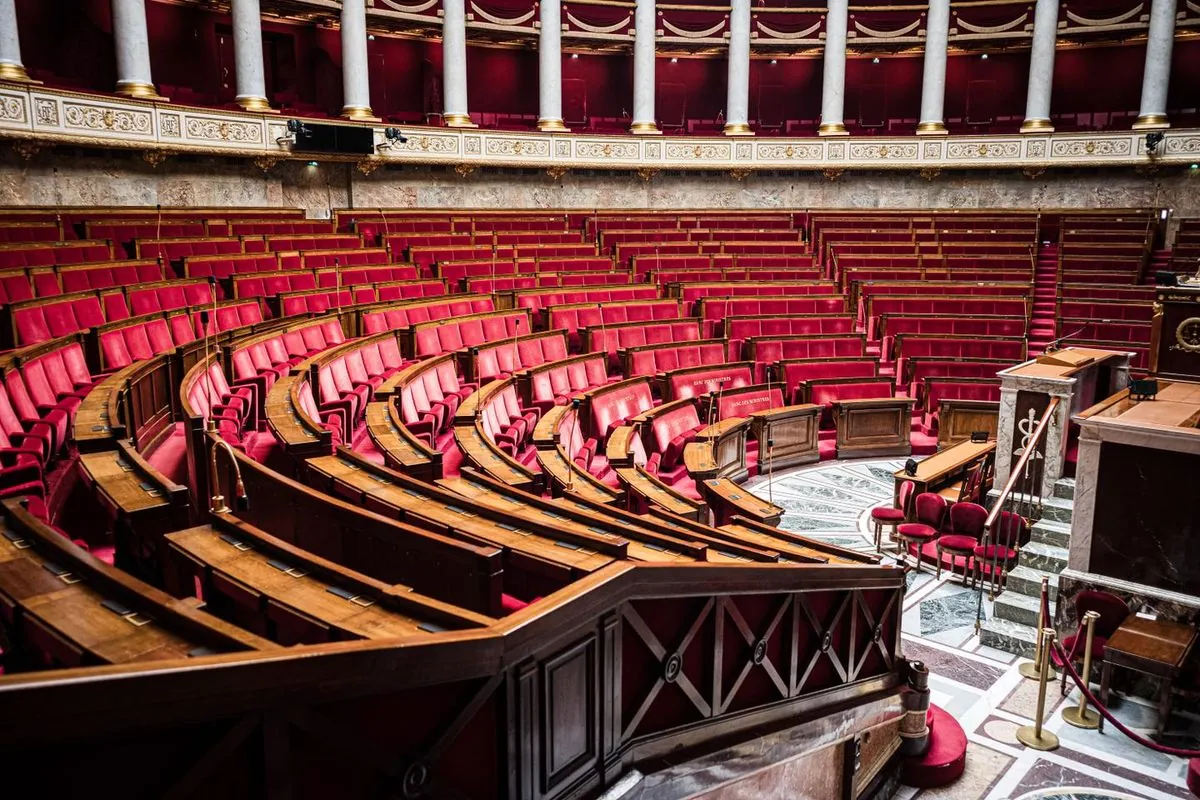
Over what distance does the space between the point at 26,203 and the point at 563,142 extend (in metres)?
6.92

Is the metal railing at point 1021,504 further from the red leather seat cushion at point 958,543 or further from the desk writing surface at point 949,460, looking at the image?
the desk writing surface at point 949,460

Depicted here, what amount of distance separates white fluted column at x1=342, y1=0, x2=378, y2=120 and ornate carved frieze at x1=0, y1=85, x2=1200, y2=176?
540 mm

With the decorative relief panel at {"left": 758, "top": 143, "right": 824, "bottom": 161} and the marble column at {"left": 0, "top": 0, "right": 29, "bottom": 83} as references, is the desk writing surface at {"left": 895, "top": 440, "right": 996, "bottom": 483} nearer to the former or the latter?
the decorative relief panel at {"left": 758, "top": 143, "right": 824, "bottom": 161}

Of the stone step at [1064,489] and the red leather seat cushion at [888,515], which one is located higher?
the stone step at [1064,489]

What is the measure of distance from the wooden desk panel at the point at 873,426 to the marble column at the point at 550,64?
7.48 meters

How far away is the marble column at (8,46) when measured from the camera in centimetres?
854

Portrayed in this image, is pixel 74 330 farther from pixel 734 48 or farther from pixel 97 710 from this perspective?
pixel 734 48

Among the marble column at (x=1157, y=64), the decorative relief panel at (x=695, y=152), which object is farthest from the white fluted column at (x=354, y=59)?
the marble column at (x=1157, y=64)

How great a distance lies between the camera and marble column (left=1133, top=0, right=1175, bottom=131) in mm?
12453

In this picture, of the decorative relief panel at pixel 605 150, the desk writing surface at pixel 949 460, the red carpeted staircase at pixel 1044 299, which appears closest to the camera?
the desk writing surface at pixel 949 460

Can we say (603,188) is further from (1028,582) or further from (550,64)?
(1028,582)

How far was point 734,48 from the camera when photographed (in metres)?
13.6

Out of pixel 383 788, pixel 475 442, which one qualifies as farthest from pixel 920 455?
pixel 383 788

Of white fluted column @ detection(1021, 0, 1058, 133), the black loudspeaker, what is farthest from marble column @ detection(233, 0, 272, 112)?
white fluted column @ detection(1021, 0, 1058, 133)
